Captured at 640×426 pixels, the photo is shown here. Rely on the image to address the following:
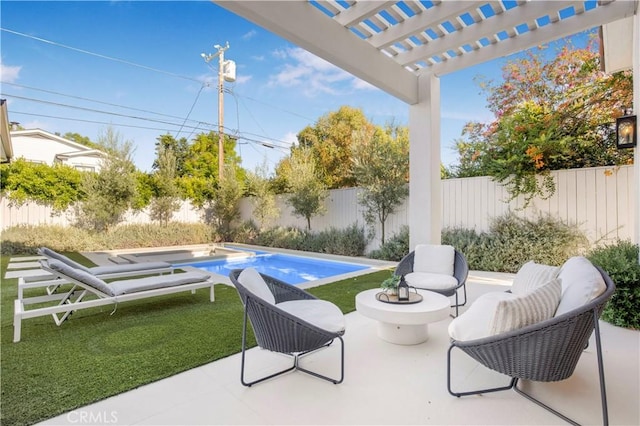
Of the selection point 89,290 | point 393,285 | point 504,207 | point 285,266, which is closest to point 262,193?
point 285,266

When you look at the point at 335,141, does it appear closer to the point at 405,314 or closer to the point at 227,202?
the point at 227,202

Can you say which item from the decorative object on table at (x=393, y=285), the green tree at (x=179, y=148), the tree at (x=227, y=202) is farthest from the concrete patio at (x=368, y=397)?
the green tree at (x=179, y=148)

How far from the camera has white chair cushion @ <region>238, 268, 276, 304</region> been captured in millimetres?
2699

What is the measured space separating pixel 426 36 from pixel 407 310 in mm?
4128

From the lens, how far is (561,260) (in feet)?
21.8

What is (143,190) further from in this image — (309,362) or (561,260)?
(561,260)

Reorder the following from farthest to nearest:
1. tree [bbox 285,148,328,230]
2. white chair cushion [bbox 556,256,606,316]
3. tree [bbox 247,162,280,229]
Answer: tree [bbox 247,162,280,229] < tree [bbox 285,148,328,230] < white chair cushion [bbox 556,256,606,316]

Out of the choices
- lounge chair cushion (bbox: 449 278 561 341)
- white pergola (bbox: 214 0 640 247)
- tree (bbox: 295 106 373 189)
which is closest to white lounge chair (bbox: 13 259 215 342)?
white pergola (bbox: 214 0 640 247)

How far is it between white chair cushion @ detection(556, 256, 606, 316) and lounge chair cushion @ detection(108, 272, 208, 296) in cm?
417

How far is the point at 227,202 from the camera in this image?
1448 cm

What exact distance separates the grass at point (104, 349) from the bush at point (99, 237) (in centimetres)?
722

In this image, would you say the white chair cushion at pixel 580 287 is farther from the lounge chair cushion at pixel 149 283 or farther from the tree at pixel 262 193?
the tree at pixel 262 193

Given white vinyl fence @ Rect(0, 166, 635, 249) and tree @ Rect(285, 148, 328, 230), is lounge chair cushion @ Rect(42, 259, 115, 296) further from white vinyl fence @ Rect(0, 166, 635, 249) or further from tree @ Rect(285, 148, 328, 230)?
tree @ Rect(285, 148, 328, 230)

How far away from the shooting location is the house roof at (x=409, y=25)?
384cm
